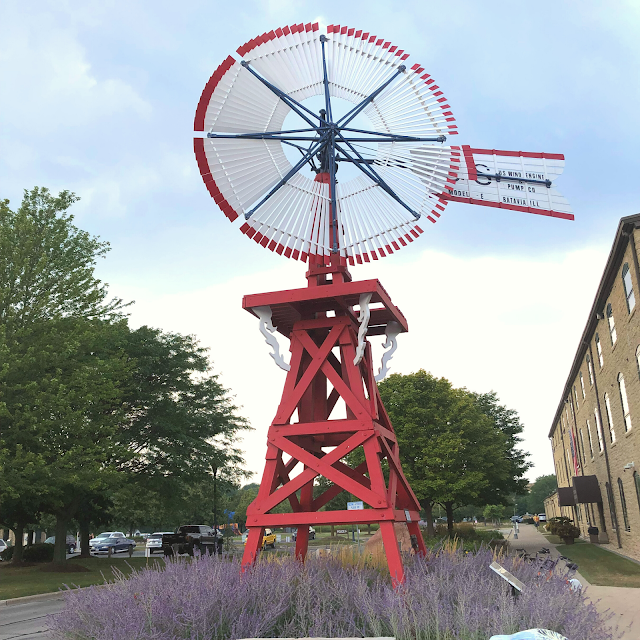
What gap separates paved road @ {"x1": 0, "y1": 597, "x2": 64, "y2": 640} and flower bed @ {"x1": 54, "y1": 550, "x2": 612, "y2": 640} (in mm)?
3475

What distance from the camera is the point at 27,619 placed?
12.9 meters

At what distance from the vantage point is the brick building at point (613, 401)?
63.6ft

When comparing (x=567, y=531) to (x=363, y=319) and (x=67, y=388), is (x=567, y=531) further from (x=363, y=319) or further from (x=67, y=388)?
(x=363, y=319)

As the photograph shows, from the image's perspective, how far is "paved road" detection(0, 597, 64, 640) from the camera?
10.8 metres

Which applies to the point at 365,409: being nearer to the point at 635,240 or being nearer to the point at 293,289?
the point at 293,289

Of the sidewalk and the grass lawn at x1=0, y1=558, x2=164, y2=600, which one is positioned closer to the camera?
the sidewalk

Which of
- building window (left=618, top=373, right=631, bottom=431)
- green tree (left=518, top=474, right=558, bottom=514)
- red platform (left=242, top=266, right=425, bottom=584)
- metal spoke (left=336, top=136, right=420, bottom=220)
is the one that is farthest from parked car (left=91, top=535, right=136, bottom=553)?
A: green tree (left=518, top=474, right=558, bottom=514)

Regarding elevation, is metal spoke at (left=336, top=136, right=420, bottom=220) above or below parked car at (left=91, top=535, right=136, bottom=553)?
above

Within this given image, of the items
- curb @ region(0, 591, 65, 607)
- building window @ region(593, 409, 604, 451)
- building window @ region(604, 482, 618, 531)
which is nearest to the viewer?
curb @ region(0, 591, 65, 607)

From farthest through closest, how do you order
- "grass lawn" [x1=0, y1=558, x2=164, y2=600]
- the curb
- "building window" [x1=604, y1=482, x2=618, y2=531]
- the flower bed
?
"building window" [x1=604, y1=482, x2=618, y2=531]
"grass lawn" [x1=0, y1=558, x2=164, y2=600]
the curb
the flower bed

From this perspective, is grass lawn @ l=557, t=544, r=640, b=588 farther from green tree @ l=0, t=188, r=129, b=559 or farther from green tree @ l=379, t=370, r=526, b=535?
green tree @ l=0, t=188, r=129, b=559

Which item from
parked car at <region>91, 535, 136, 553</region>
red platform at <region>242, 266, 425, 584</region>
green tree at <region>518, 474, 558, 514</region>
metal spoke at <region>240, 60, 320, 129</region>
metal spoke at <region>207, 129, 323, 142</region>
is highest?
metal spoke at <region>240, 60, 320, 129</region>

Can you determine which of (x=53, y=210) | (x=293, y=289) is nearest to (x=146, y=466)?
(x=53, y=210)

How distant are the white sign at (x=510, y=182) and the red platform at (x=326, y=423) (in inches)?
92.0
